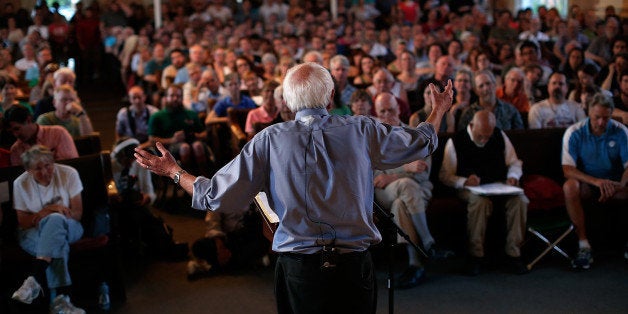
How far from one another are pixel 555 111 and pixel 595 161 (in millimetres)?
1028

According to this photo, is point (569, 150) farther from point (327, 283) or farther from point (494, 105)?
point (327, 283)

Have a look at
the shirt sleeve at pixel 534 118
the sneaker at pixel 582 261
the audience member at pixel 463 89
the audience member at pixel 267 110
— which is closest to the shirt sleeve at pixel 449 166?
the sneaker at pixel 582 261

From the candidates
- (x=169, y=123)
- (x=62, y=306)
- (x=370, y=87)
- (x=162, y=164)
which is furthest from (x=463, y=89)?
(x=162, y=164)

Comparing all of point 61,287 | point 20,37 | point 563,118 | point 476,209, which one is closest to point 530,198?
point 476,209

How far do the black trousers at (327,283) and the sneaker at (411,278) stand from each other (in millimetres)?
2098

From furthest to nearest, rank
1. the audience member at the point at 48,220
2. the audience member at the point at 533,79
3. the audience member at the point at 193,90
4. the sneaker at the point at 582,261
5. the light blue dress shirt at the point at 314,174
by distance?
the audience member at the point at 193,90 < the audience member at the point at 533,79 < the sneaker at the point at 582,261 < the audience member at the point at 48,220 < the light blue dress shirt at the point at 314,174

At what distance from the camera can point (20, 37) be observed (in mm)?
11984

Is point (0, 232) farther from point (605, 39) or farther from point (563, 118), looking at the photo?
point (605, 39)

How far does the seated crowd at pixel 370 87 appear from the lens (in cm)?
501

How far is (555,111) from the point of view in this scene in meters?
6.11

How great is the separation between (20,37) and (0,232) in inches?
317

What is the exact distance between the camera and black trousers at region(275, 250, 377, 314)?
251 centimetres

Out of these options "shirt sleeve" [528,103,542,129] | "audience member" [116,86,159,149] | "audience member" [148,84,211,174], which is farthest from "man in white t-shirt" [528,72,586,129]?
"audience member" [116,86,159,149]

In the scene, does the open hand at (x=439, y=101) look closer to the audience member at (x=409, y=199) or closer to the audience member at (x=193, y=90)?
the audience member at (x=409, y=199)
